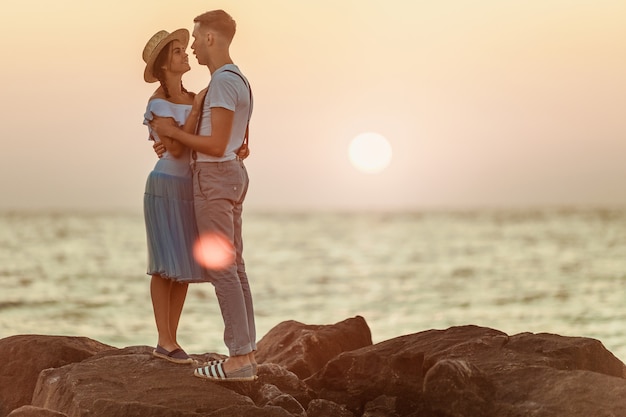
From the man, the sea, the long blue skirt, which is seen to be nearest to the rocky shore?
the man

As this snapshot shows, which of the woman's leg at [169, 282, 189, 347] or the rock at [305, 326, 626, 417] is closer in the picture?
the rock at [305, 326, 626, 417]

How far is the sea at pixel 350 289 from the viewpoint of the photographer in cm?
1884

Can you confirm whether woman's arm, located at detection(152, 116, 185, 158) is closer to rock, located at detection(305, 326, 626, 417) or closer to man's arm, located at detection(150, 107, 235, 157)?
man's arm, located at detection(150, 107, 235, 157)

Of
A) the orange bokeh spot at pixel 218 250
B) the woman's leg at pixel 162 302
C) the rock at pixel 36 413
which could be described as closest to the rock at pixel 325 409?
the orange bokeh spot at pixel 218 250

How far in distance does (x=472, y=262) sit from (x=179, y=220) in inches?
1227

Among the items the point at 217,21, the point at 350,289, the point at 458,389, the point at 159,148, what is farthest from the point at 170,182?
the point at 350,289

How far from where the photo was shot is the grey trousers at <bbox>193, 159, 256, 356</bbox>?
6.57 metres

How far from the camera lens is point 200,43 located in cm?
662

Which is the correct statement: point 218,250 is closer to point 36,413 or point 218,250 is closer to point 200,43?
point 200,43

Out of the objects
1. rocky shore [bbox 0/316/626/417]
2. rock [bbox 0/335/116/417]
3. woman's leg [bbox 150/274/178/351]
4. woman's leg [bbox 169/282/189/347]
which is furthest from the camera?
rock [bbox 0/335/116/417]

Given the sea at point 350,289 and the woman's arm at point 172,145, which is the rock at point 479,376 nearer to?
the woman's arm at point 172,145

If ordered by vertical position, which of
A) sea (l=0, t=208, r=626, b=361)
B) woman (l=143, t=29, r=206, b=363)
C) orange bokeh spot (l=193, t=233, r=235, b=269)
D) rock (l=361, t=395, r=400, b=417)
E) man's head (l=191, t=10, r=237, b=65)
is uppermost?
man's head (l=191, t=10, r=237, b=65)

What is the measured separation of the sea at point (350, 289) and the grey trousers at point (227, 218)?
8.26m

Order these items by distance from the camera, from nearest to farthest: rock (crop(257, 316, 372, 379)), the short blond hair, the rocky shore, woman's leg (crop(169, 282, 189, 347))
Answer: the rocky shore → the short blond hair → woman's leg (crop(169, 282, 189, 347)) → rock (crop(257, 316, 372, 379))
